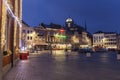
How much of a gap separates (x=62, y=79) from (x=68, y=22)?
6712 inches

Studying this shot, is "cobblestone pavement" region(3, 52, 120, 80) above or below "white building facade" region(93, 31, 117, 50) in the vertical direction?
below

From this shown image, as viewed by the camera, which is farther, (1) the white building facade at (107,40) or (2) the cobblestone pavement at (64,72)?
(1) the white building facade at (107,40)

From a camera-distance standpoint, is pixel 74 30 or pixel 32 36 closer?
pixel 32 36

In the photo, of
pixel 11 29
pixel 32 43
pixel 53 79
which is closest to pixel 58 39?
pixel 32 43

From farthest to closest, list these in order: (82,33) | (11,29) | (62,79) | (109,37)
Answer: (109,37) → (82,33) → (11,29) → (62,79)

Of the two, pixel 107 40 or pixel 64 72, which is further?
pixel 107 40

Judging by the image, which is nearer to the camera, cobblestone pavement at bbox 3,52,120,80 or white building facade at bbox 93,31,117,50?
cobblestone pavement at bbox 3,52,120,80

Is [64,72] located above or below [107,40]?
below

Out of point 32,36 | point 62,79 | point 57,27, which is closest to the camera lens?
point 62,79

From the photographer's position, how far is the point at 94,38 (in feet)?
613

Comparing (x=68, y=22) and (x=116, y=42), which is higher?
(x=68, y=22)

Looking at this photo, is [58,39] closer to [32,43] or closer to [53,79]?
[32,43]

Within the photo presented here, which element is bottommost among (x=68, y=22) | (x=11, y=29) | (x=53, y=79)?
(x=53, y=79)

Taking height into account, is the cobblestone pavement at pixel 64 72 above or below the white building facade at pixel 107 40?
below
